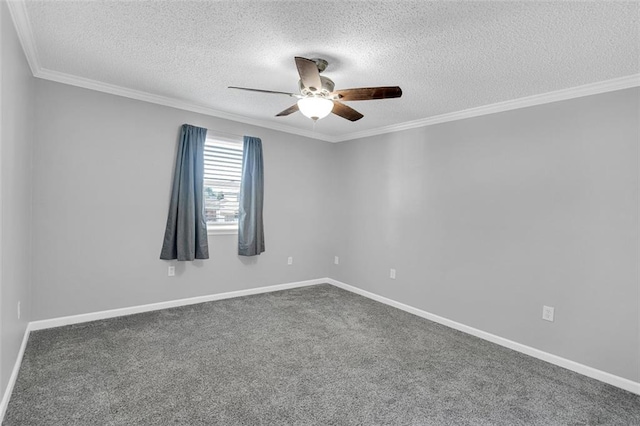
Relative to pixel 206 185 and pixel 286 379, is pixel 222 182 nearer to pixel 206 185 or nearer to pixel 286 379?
pixel 206 185

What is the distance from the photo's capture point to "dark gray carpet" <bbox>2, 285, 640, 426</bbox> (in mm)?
2029

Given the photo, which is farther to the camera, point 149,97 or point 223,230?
point 223,230

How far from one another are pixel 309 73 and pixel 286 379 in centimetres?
217

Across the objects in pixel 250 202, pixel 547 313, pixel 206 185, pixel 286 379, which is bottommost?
pixel 286 379

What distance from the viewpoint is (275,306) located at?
405cm

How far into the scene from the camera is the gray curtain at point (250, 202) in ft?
14.2

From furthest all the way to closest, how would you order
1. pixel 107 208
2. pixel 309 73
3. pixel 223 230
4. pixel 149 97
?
1. pixel 223 230
2. pixel 149 97
3. pixel 107 208
4. pixel 309 73

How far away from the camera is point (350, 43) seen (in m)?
2.21

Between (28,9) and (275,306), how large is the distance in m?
3.39

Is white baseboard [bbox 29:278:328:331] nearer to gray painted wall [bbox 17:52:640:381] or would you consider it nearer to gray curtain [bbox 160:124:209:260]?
gray painted wall [bbox 17:52:640:381]

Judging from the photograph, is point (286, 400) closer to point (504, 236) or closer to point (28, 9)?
point (504, 236)

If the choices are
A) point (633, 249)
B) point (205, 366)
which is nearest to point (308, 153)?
point (205, 366)

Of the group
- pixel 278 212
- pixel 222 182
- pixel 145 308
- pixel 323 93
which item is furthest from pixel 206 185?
pixel 323 93

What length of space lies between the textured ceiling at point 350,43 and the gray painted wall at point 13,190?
0.27 meters
